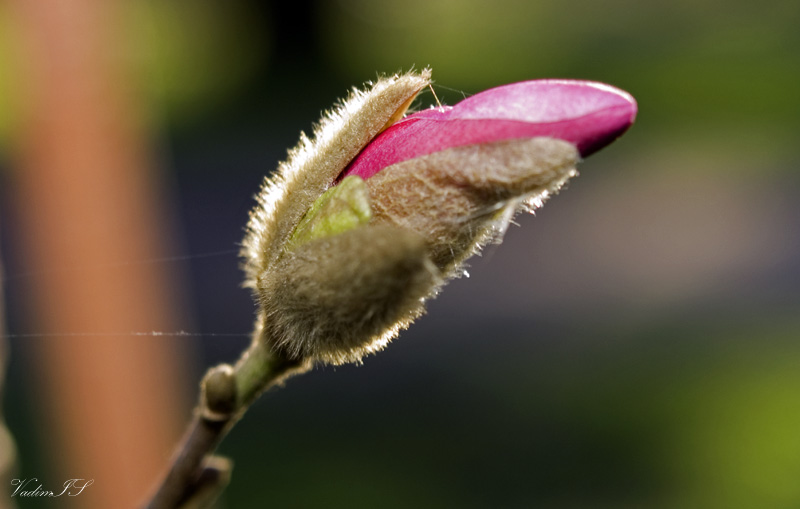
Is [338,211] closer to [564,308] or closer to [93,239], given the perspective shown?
[93,239]

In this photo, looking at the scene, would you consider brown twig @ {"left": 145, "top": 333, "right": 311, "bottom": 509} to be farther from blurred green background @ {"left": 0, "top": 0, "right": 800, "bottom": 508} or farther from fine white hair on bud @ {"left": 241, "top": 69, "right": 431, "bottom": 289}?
blurred green background @ {"left": 0, "top": 0, "right": 800, "bottom": 508}

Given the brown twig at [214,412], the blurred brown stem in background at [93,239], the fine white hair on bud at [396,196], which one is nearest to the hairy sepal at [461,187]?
the fine white hair on bud at [396,196]

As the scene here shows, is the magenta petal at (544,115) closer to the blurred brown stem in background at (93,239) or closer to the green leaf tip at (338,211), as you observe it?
the green leaf tip at (338,211)

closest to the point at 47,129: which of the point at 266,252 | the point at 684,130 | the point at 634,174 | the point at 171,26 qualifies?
the point at 266,252

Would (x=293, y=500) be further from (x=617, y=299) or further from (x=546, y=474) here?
(x=617, y=299)

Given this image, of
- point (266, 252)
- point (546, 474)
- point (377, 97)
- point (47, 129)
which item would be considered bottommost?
point (546, 474)

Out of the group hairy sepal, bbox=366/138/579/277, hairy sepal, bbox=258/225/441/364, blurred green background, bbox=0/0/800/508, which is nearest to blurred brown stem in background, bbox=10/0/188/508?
blurred green background, bbox=0/0/800/508
